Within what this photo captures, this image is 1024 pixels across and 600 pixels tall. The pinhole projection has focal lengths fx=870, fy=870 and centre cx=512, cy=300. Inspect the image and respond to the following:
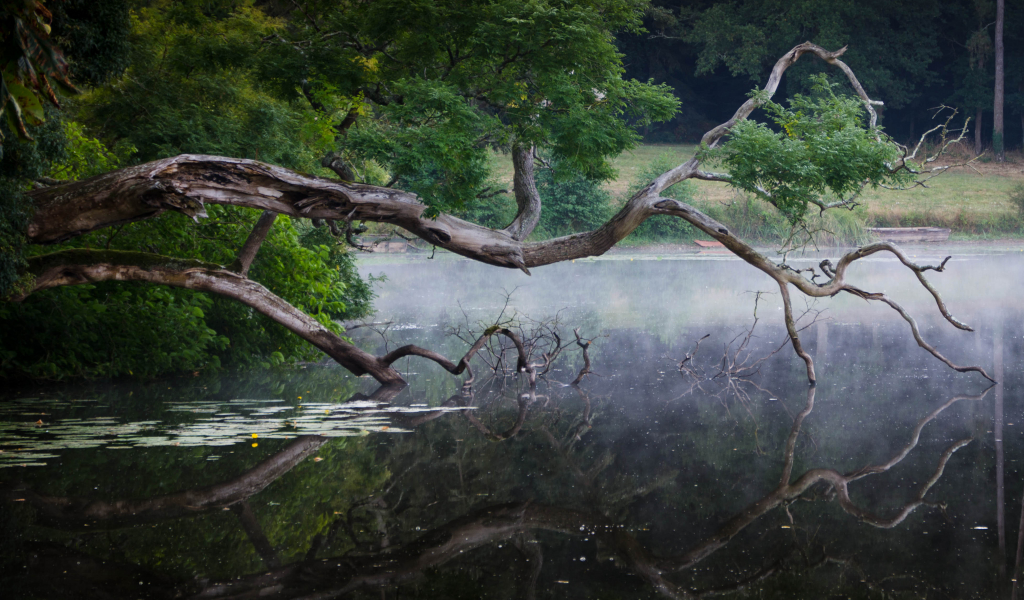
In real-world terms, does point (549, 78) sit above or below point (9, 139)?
above

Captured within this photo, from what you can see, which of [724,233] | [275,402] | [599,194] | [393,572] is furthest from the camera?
[599,194]

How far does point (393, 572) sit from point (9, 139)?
5.13 meters

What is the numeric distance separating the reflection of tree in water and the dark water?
2 centimetres

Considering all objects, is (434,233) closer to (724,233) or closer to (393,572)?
(724,233)

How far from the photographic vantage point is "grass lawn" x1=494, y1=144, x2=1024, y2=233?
3066 centimetres

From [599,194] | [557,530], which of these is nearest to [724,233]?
[557,530]

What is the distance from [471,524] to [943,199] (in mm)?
31550

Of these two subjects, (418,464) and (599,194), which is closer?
(418,464)

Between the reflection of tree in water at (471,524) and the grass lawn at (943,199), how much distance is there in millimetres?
23511

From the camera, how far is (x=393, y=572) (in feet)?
15.0

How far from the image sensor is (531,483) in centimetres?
624

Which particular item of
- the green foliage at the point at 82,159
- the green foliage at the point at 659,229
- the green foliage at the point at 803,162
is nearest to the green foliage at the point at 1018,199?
the green foliage at the point at 659,229

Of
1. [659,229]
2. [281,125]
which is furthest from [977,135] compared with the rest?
[281,125]

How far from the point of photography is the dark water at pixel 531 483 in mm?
4512
